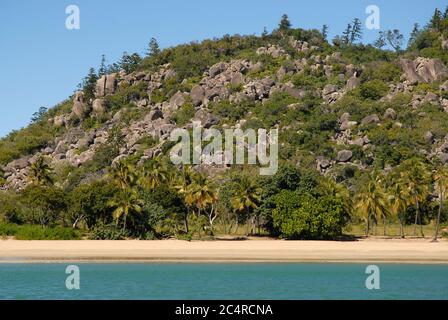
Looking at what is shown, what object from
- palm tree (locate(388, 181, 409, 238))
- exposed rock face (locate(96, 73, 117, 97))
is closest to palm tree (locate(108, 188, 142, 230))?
palm tree (locate(388, 181, 409, 238))

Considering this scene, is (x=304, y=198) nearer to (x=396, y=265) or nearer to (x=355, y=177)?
(x=396, y=265)

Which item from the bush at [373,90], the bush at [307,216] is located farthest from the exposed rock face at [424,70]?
the bush at [307,216]

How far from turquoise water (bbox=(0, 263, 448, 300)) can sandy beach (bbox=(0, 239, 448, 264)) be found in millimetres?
3434

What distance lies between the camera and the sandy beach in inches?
2103

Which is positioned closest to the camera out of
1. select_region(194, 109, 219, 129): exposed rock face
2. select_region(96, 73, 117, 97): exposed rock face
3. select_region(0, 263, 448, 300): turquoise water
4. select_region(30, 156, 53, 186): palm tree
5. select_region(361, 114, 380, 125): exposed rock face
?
select_region(0, 263, 448, 300): turquoise water

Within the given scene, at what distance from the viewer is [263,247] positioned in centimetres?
6325

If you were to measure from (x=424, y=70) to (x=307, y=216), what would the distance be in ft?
293

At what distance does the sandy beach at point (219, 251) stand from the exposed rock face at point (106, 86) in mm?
99033

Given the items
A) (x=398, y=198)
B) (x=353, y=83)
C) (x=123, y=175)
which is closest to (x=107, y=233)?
(x=123, y=175)

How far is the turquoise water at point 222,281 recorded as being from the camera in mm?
36469

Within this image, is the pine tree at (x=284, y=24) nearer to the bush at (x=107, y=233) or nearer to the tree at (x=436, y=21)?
the tree at (x=436, y=21)

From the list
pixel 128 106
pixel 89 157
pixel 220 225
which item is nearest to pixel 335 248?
pixel 220 225

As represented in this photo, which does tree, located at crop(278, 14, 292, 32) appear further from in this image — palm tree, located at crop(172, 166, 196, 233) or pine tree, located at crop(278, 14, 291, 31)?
palm tree, located at crop(172, 166, 196, 233)

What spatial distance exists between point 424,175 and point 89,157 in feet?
246
